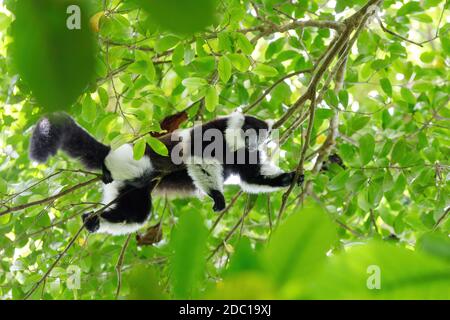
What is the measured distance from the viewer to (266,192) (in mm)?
4070

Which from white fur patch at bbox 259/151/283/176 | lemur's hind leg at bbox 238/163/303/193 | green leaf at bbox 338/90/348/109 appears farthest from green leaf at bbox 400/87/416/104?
white fur patch at bbox 259/151/283/176

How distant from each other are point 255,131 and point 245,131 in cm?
9

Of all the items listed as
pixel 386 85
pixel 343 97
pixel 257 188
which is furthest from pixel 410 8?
pixel 257 188

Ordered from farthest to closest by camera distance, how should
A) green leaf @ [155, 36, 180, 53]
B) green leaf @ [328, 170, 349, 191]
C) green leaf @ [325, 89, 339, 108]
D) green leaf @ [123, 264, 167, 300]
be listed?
1. green leaf @ [325, 89, 339, 108]
2. green leaf @ [328, 170, 349, 191]
3. green leaf @ [155, 36, 180, 53]
4. green leaf @ [123, 264, 167, 300]

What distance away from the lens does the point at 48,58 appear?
0.36 metres

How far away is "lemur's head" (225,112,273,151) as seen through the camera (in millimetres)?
4289

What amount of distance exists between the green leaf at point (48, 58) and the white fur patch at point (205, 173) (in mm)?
3799

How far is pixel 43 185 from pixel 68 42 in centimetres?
355

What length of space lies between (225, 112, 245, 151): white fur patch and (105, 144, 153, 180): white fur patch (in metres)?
0.73

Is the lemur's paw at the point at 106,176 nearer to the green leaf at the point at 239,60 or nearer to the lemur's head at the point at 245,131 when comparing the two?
the lemur's head at the point at 245,131

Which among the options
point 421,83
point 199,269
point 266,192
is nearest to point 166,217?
point 266,192

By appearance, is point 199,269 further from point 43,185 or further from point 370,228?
point 370,228

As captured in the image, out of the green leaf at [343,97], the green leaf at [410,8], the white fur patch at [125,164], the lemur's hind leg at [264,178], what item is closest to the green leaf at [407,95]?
the green leaf at [343,97]

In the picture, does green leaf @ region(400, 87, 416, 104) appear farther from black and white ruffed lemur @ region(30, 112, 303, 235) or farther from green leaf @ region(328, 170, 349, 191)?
black and white ruffed lemur @ region(30, 112, 303, 235)
